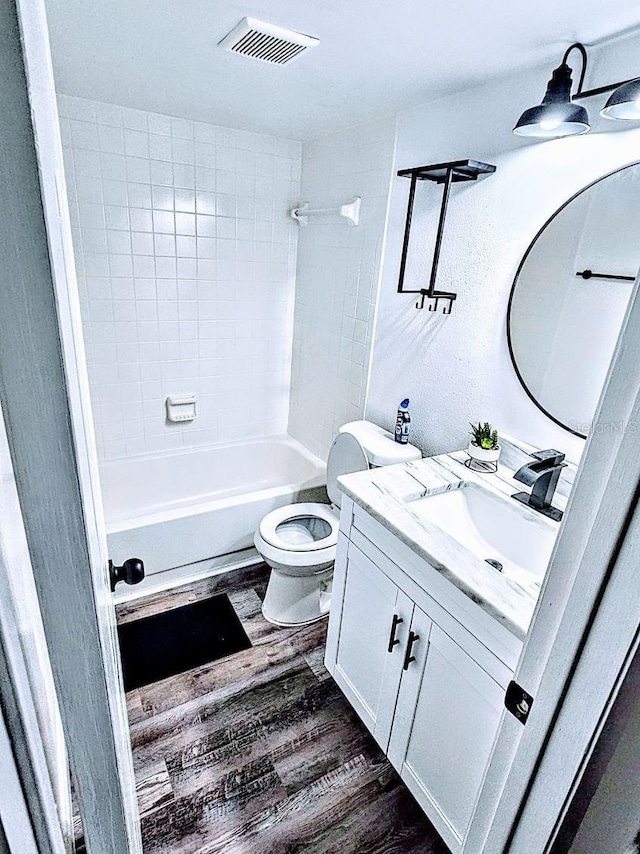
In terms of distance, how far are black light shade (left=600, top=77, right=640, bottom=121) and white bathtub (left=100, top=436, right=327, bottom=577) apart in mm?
2005

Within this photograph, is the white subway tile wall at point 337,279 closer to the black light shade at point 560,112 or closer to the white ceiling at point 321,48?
the white ceiling at point 321,48

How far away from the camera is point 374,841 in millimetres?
1366

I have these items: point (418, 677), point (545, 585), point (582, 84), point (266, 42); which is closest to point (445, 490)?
point (418, 677)

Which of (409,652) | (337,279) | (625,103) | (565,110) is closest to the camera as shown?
(625,103)

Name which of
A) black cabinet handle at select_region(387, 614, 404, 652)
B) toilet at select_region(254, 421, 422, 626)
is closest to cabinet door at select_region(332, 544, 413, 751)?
black cabinet handle at select_region(387, 614, 404, 652)

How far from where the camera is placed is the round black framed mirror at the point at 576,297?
1310 mm

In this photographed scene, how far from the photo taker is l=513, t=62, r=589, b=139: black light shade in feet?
3.93

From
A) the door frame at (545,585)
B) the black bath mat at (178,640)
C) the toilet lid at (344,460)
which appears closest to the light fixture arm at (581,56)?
the door frame at (545,585)

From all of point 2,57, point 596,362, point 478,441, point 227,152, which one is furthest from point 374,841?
point 227,152

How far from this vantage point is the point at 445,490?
1568 mm

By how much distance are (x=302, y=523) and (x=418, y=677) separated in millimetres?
1191

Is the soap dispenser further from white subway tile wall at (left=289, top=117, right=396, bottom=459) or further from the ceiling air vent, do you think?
the ceiling air vent

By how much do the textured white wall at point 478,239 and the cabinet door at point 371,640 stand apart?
2.40 ft

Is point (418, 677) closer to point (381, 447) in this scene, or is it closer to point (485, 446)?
point (485, 446)
